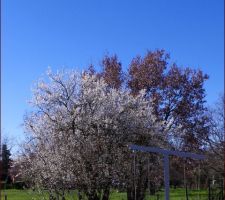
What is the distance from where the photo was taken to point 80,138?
18359 millimetres

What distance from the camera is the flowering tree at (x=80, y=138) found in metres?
18.2

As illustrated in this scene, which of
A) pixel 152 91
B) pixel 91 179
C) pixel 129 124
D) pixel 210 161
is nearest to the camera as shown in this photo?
pixel 91 179

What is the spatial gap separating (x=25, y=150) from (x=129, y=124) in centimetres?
452

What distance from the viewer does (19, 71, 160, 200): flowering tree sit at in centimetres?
1825

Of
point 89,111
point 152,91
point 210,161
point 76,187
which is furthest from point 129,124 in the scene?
point 210,161

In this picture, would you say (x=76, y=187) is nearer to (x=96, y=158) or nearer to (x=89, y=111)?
(x=96, y=158)

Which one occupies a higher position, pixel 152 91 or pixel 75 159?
pixel 152 91

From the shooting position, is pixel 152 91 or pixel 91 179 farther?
pixel 152 91

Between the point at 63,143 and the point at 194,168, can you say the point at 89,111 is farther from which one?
the point at 194,168

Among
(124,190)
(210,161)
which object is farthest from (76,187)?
(210,161)

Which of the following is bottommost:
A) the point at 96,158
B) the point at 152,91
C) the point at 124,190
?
the point at 124,190

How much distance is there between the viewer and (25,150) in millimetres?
19969

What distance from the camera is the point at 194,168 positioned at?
1156 inches

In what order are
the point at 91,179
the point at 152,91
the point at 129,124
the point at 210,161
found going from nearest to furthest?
1. the point at 91,179
2. the point at 129,124
3. the point at 152,91
4. the point at 210,161
